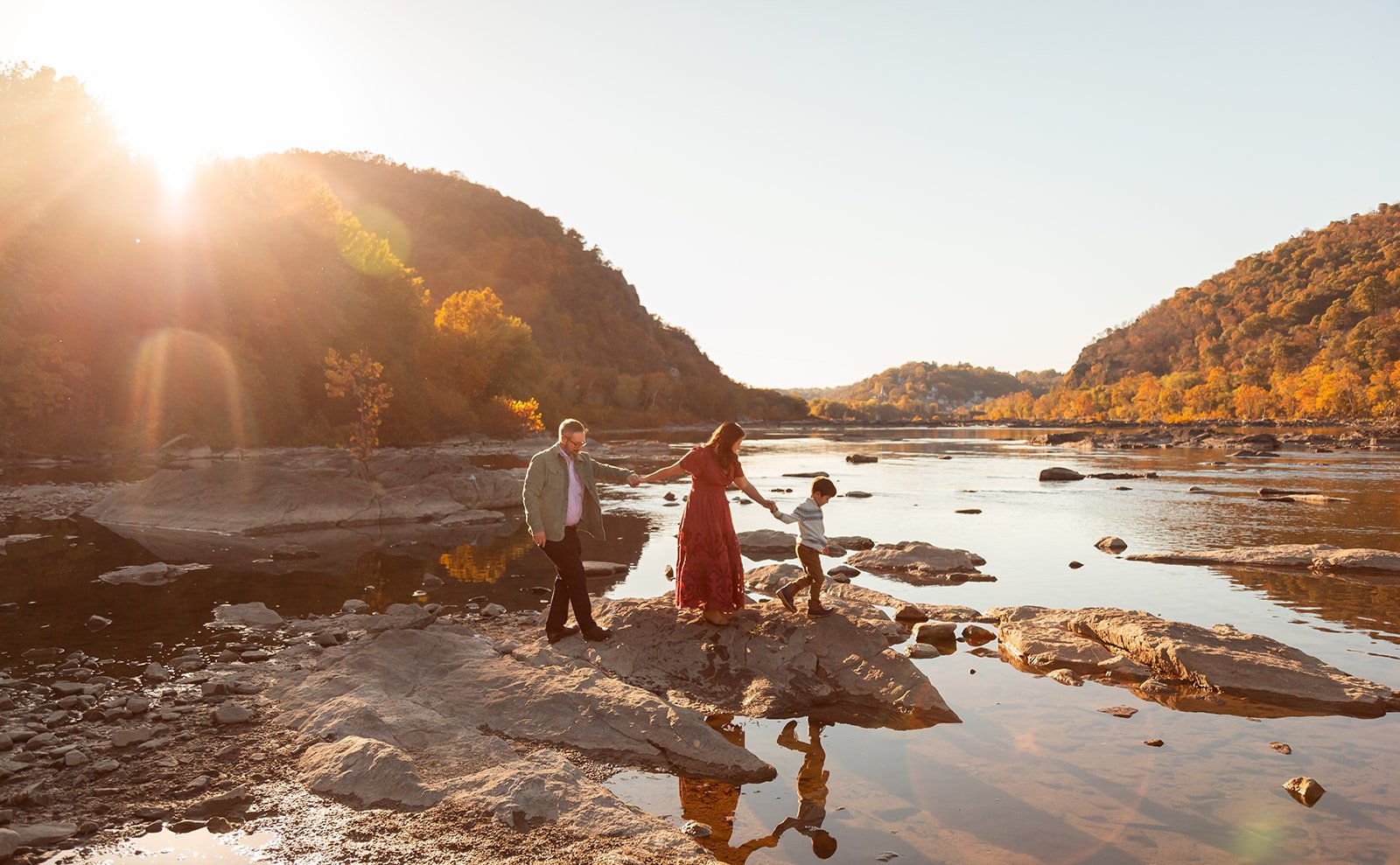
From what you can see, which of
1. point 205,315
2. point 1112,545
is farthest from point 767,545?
point 205,315

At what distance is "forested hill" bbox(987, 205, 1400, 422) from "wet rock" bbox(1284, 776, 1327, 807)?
12992cm

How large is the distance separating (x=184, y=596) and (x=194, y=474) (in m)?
11.8

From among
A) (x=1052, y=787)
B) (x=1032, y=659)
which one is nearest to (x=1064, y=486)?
(x=1032, y=659)

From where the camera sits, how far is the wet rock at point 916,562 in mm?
17984

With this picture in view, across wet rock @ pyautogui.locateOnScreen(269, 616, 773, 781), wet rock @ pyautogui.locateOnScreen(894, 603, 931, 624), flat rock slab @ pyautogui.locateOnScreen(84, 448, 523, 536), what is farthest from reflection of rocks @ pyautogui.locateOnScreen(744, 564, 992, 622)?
flat rock slab @ pyautogui.locateOnScreen(84, 448, 523, 536)

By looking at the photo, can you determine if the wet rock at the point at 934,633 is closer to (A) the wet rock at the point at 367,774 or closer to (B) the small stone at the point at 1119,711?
(B) the small stone at the point at 1119,711

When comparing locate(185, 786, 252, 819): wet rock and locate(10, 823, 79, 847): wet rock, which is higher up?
locate(10, 823, 79, 847): wet rock

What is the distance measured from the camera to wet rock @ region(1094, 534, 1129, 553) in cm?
2177

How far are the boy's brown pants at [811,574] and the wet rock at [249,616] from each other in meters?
7.96

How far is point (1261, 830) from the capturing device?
6.51 m

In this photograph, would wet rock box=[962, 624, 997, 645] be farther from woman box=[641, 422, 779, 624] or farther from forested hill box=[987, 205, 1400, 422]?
forested hill box=[987, 205, 1400, 422]

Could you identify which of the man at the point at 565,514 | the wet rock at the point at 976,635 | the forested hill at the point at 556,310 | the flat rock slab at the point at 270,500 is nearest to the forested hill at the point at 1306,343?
the forested hill at the point at 556,310

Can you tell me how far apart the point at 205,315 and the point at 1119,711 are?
172 ft

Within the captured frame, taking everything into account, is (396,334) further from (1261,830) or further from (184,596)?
(1261,830)
